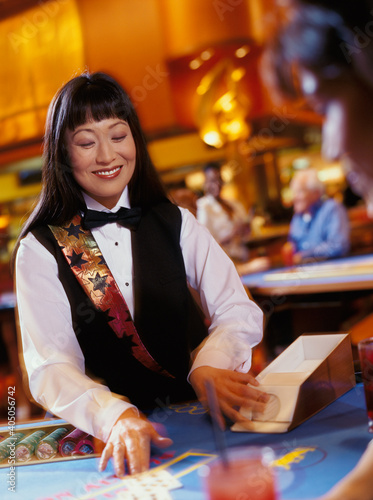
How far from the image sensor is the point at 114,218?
175 centimetres

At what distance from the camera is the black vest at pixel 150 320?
1.66 meters

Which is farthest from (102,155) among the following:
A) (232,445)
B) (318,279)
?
(318,279)

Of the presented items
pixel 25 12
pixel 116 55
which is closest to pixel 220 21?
pixel 116 55

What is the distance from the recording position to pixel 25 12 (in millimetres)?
7070

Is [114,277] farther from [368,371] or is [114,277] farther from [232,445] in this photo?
[368,371]

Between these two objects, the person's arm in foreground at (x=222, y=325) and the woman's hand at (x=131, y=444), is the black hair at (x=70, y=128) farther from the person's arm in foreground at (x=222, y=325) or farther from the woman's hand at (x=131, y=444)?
the woman's hand at (x=131, y=444)

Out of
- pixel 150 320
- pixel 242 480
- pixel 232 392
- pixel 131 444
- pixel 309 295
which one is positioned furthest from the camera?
pixel 309 295

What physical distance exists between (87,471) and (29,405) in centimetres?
361

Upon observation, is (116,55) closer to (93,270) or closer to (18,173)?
(18,173)

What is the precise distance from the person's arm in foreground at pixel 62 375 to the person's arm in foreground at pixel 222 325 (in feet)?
0.64

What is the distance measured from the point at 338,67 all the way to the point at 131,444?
0.79 m

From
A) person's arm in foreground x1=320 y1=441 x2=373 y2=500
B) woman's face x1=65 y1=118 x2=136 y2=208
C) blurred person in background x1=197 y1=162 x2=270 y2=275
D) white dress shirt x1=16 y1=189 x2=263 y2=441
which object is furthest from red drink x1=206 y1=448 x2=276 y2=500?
blurred person in background x1=197 y1=162 x2=270 y2=275

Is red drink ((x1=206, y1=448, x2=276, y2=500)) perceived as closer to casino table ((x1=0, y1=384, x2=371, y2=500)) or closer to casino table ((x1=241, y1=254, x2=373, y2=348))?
casino table ((x1=0, y1=384, x2=371, y2=500))

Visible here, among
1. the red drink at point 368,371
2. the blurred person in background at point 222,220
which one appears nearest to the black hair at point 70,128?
the red drink at point 368,371
